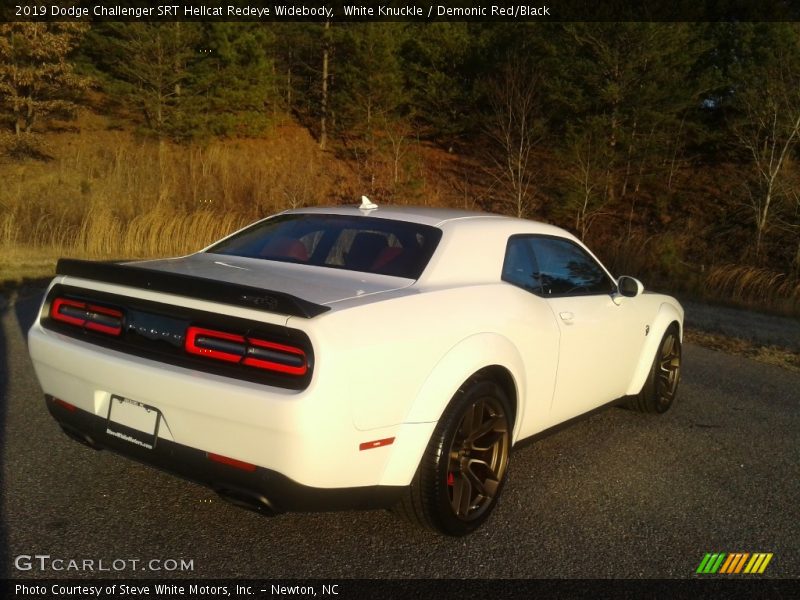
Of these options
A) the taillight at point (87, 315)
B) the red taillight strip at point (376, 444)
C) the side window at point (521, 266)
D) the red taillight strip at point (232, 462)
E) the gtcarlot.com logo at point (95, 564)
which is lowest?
the gtcarlot.com logo at point (95, 564)

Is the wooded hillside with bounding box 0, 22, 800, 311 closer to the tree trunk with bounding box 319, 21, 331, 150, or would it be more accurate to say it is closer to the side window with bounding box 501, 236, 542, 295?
the tree trunk with bounding box 319, 21, 331, 150

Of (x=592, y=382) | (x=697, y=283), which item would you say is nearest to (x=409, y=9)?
(x=697, y=283)

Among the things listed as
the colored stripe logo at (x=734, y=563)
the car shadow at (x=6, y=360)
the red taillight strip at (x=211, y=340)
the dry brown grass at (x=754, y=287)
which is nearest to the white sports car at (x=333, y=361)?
the red taillight strip at (x=211, y=340)

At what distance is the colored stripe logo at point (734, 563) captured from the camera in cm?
308

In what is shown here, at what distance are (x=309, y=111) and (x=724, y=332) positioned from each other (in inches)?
1333

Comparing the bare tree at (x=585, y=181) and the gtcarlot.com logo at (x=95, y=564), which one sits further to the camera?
the bare tree at (x=585, y=181)

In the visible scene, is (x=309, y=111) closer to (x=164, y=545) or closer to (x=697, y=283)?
(x=697, y=283)

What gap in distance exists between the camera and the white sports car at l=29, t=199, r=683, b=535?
2.61m

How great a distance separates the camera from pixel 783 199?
79.2 feet

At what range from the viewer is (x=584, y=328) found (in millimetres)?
4133

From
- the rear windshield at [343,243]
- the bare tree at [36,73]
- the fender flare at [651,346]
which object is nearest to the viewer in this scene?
the rear windshield at [343,243]

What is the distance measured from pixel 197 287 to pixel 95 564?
3.93 ft

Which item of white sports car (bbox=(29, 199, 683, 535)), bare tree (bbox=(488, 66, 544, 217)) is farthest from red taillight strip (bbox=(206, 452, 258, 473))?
bare tree (bbox=(488, 66, 544, 217))

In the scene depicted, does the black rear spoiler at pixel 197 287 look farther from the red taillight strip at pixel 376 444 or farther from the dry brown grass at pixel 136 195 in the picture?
the dry brown grass at pixel 136 195
